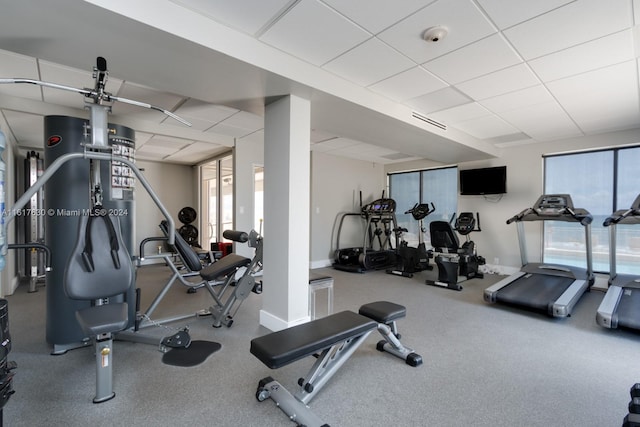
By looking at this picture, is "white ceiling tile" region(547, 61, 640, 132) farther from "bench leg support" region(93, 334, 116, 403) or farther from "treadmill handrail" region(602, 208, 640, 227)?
"bench leg support" region(93, 334, 116, 403)

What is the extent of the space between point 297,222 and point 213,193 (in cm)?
559

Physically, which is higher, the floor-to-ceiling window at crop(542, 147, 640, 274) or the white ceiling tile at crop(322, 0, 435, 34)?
the white ceiling tile at crop(322, 0, 435, 34)

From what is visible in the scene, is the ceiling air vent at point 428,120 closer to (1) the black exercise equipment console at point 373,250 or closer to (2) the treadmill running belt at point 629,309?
(1) the black exercise equipment console at point 373,250

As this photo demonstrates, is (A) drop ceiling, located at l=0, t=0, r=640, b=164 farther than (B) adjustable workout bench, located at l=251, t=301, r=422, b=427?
Yes

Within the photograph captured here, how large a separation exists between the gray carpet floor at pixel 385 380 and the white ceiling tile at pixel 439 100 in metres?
2.56

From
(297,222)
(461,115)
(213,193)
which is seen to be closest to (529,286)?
(461,115)

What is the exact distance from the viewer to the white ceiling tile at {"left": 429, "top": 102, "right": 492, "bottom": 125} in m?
3.83

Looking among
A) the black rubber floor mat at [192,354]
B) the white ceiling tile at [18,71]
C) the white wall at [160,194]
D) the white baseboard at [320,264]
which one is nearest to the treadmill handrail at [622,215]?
the white baseboard at [320,264]

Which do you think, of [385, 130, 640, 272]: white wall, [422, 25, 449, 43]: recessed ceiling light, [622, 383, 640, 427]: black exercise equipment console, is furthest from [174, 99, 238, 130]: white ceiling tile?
[385, 130, 640, 272]: white wall

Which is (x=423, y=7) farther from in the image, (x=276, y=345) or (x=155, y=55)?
(x=276, y=345)

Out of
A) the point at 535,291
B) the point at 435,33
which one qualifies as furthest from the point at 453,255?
the point at 435,33

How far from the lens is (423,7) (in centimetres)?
199

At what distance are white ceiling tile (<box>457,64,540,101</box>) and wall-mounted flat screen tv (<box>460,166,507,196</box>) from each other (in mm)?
2887

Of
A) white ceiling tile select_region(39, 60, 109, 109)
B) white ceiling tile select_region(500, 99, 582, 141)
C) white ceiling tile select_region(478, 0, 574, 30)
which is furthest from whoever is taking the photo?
white ceiling tile select_region(500, 99, 582, 141)
